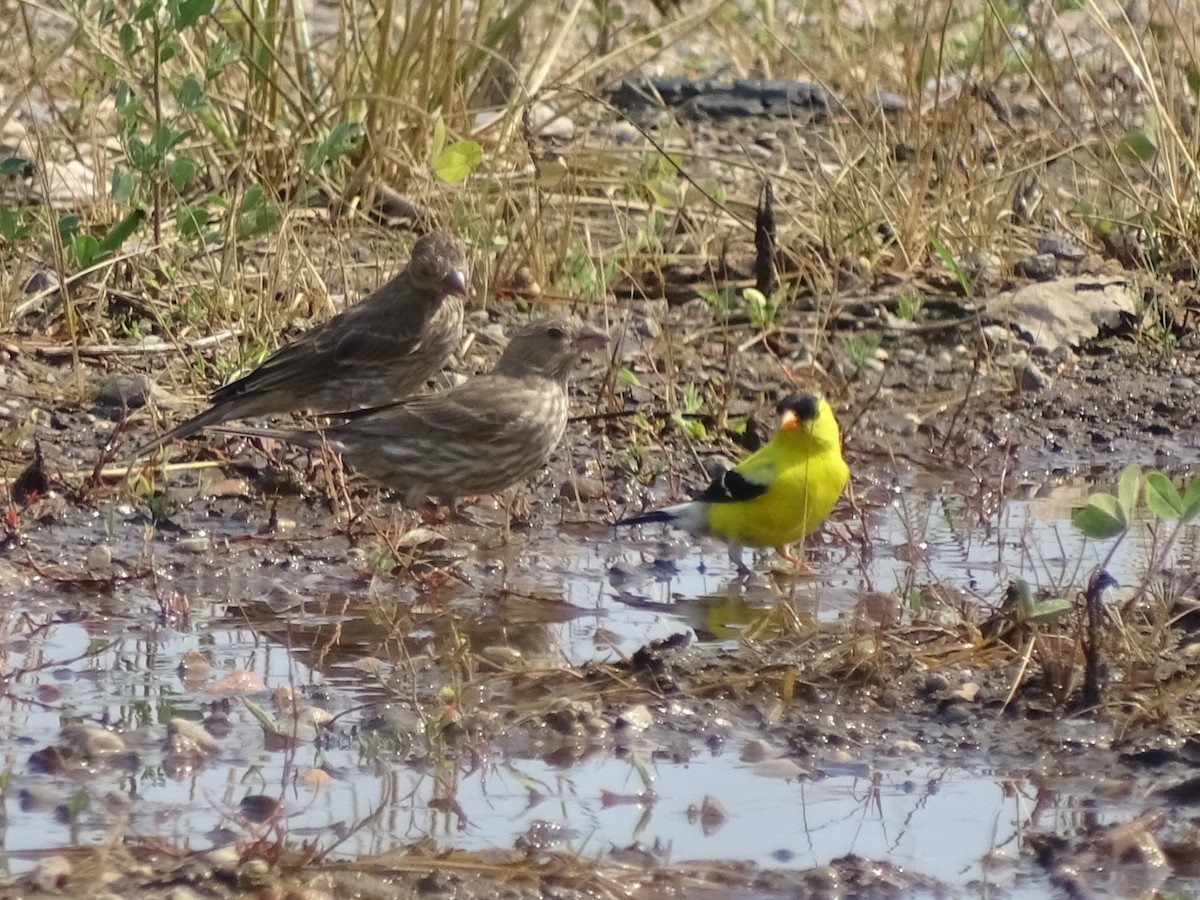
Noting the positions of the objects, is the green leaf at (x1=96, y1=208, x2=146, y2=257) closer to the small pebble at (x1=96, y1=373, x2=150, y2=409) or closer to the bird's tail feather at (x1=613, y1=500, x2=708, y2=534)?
the small pebble at (x1=96, y1=373, x2=150, y2=409)

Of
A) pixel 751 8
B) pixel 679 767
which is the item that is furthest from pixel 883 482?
pixel 751 8

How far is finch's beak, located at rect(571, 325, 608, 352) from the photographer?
7.39 m

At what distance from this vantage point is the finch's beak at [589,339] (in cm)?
739

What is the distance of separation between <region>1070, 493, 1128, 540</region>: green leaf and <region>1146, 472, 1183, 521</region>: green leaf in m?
0.08

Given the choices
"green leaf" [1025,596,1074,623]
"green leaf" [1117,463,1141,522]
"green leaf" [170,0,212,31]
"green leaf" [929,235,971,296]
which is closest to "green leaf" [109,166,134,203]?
"green leaf" [170,0,212,31]

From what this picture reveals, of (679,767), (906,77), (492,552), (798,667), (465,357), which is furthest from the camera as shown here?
(906,77)

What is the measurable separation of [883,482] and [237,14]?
3519 mm

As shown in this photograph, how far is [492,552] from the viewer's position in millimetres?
6441

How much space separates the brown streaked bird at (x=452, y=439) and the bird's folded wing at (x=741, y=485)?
2.15 ft

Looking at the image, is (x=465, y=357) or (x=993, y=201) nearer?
(x=465, y=357)

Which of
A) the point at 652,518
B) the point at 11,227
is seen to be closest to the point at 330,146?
the point at 11,227

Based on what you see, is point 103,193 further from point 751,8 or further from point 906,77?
point 751,8

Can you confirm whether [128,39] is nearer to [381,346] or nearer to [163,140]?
[163,140]

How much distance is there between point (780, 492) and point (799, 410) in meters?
0.37
